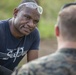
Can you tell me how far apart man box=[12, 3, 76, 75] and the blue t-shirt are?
1.56 m

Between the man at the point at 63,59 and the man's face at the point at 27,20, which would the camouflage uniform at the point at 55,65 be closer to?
the man at the point at 63,59

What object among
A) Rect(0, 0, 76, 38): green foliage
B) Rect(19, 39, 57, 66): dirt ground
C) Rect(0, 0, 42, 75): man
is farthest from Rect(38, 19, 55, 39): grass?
Rect(0, 0, 42, 75): man

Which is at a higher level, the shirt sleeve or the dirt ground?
the shirt sleeve

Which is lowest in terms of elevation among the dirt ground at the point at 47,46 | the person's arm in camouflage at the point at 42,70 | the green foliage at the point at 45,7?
the dirt ground at the point at 47,46

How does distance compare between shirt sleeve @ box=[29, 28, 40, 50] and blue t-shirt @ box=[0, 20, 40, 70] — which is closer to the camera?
blue t-shirt @ box=[0, 20, 40, 70]

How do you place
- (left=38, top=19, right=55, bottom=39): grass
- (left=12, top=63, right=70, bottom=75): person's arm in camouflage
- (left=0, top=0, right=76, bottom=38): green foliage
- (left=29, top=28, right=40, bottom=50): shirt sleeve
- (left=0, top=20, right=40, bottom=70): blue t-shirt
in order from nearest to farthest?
(left=12, top=63, right=70, bottom=75): person's arm in camouflage
(left=0, top=20, right=40, bottom=70): blue t-shirt
(left=29, top=28, right=40, bottom=50): shirt sleeve
(left=0, top=0, right=76, bottom=38): green foliage
(left=38, top=19, right=55, bottom=39): grass

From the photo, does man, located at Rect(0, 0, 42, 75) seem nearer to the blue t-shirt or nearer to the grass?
the blue t-shirt

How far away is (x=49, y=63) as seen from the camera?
217 centimetres

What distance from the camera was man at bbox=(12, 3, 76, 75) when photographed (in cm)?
214

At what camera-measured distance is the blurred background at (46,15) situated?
11602 millimetres

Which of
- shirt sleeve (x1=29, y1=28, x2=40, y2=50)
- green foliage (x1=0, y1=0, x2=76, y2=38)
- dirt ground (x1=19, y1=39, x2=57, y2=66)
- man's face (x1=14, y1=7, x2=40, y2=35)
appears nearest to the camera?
man's face (x1=14, y1=7, x2=40, y2=35)

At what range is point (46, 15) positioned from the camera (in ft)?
43.3

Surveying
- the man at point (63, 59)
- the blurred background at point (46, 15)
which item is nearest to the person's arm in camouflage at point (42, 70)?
the man at point (63, 59)

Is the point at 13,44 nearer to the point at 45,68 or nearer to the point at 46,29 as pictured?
the point at 45,68
